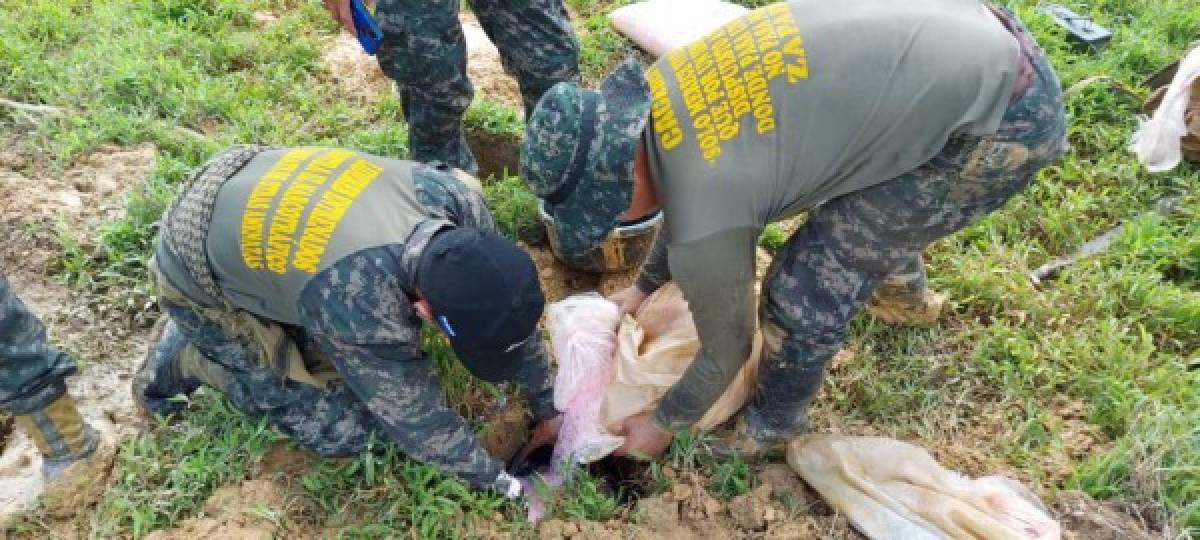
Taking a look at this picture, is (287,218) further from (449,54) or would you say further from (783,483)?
(783,483)

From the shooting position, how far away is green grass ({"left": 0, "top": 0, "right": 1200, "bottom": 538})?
2438 millimetres

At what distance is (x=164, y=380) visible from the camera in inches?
104

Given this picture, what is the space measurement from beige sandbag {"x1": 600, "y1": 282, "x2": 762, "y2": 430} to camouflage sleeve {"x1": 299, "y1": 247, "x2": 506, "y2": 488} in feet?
1.70

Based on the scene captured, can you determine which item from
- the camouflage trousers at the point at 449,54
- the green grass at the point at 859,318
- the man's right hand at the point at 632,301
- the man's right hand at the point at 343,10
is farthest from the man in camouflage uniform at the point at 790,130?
the man's right hand at the point at 343,10

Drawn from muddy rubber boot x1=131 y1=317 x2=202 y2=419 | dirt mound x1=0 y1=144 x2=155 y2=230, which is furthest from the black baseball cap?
dirt mound x1=0 y1=144 x2=155 y2=230

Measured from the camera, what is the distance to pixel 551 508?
7.99 ft

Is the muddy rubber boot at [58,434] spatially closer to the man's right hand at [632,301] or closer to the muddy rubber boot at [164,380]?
the muddy rubber boot at [164,380]

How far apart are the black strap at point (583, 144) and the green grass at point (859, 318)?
43.5 inches

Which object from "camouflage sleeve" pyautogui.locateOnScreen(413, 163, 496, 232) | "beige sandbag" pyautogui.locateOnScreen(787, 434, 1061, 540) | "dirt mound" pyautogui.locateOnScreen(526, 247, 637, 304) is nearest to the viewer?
"camouflage sleeve" pyautogui.locateOnScreen(413, 163, 496, 232)

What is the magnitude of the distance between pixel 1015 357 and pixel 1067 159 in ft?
4.35

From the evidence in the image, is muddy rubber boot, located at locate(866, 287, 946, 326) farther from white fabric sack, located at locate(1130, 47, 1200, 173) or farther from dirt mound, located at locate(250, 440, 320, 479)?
dirt mound, located at locate(250, 440, 320, 479)

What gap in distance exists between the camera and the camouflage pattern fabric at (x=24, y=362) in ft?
7.84

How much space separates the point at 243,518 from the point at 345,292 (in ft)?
2.94

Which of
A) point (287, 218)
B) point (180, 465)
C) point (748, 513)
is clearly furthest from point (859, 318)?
point (180, 465)
